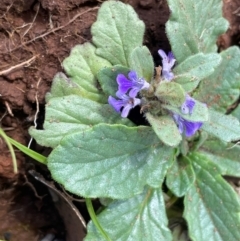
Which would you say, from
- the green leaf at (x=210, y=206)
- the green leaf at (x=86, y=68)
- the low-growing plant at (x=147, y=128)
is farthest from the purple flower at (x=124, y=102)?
the green leaf at (x=210, y=206)

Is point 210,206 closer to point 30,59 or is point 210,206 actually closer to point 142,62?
point 142,62

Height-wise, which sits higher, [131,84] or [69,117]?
[131,84]

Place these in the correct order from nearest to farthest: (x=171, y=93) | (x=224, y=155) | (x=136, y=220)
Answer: (x=171, y=93) < (x=136, y=220) < (x=224, y=155)

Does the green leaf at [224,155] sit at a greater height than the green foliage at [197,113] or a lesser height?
lesser

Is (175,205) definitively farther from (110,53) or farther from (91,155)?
(110,53)

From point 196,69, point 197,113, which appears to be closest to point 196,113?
point 197,113

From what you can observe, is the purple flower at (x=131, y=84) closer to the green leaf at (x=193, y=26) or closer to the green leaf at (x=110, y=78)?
the green leaf at (x=110, y=78)
